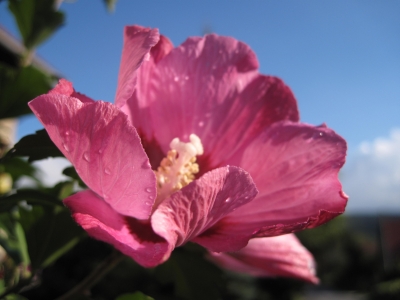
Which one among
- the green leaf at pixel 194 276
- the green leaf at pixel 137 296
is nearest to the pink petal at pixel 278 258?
the green leaf at pixel 194 276

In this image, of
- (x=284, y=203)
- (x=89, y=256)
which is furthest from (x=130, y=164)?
(x=89, y=256)

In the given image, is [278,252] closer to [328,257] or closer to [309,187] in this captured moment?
[309,187]

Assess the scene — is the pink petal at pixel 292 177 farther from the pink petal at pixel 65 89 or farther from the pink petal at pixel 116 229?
the pink petal at pixel 65 89

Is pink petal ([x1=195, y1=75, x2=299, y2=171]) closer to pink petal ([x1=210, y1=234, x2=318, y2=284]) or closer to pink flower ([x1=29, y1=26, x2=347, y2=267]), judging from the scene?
pink flower ([x1=29, y1=26, x2=347, y2=267])

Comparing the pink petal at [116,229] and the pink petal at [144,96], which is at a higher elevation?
the pink petal at [144,96]

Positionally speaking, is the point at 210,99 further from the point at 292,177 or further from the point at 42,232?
the point at 42,232

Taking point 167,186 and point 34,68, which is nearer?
point 167,186
